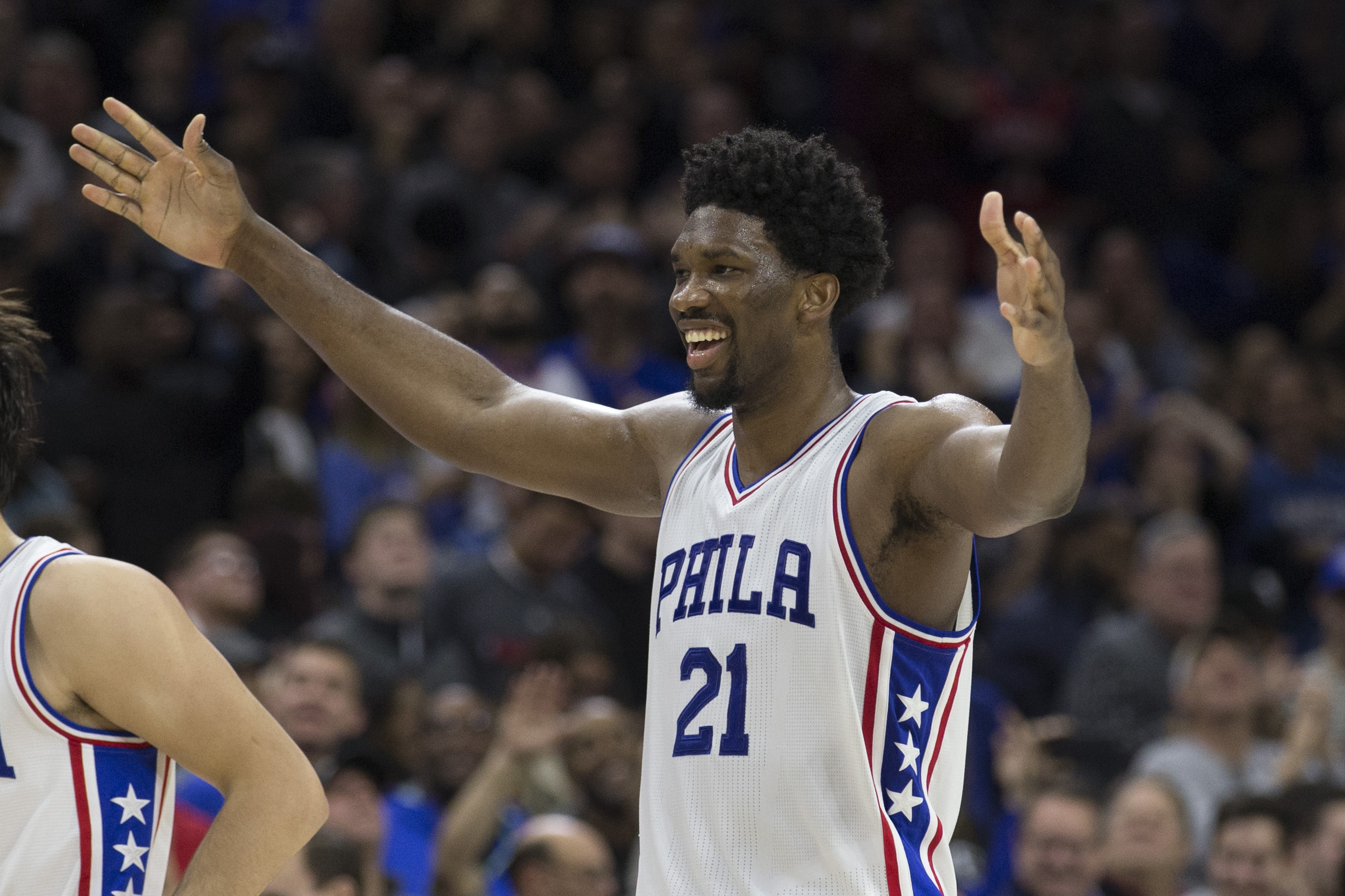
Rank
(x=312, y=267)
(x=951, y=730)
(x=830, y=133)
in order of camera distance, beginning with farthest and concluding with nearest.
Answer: (x=830, y=133) → (x=312, y=267) → (x=951, y=730)

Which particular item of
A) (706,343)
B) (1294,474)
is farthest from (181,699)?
(1294,474)

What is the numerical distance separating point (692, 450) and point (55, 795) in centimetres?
149

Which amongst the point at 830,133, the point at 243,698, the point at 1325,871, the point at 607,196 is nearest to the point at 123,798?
the point at 243,698

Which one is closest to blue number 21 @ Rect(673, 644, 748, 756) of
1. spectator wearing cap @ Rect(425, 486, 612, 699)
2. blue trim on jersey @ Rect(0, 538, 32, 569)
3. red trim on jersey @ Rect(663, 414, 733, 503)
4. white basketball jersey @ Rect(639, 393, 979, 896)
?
white basketball jersey @ Rect(639, 393, 979, 896)

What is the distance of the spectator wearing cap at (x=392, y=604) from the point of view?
7.44 m

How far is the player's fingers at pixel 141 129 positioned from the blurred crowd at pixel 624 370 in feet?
4.96

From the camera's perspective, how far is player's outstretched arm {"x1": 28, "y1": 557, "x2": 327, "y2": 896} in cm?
324

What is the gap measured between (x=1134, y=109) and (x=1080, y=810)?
6.54 metres

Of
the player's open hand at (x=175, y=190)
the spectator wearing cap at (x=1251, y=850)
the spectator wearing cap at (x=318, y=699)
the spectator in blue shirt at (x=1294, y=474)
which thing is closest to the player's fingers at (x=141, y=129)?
the player's open hand at (x=175, y=190)

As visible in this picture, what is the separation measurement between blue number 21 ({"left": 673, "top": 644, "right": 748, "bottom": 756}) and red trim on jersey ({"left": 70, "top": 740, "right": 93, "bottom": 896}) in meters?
1.09

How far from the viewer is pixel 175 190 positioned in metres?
4.11

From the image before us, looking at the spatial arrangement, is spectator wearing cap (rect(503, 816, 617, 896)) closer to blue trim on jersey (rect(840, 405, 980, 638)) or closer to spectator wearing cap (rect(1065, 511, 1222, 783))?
spectator wearing cap (rect(1065, 511, 1222, 783))

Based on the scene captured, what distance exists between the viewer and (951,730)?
3641 millimetres

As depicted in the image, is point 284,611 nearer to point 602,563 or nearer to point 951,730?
point 602,563
